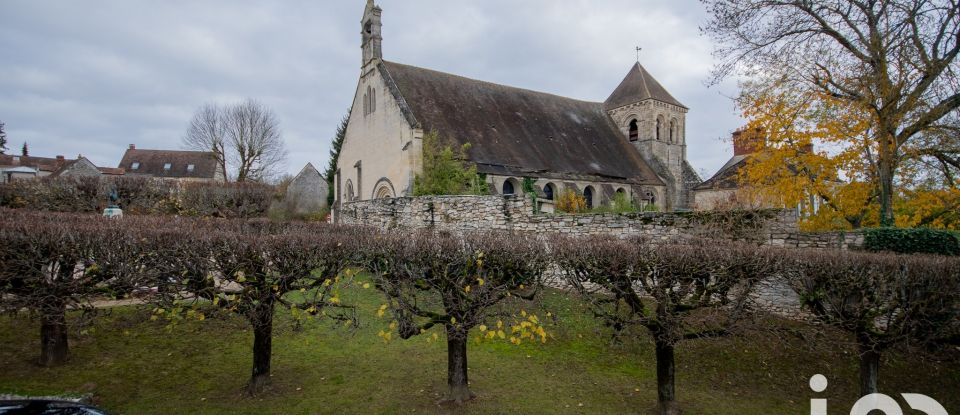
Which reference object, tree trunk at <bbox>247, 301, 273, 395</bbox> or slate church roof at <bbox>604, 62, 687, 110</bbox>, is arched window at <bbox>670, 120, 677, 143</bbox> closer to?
slate church roof at <bbox>604, 62, 687, 110</bbox>

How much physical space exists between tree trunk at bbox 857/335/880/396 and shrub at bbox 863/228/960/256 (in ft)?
15.1

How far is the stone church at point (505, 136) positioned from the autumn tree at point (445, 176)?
1.52 meters

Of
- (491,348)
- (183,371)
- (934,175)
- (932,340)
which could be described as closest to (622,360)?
(491,348)

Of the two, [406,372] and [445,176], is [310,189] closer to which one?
[445,176]

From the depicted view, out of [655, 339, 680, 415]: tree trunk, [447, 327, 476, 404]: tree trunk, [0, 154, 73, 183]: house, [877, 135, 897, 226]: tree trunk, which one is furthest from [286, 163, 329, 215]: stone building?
[655, 339, 680, 415]: tree trunk

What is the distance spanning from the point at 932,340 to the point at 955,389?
1.97 metres

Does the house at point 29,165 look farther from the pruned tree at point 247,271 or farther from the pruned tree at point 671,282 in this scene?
the pruned tree at point 671,282

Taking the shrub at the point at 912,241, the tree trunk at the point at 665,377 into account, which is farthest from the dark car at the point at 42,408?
the shrub at the point at 912,241

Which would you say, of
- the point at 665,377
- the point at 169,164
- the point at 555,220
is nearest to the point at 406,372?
A: the point at 665,377

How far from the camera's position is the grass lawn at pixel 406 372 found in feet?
21.5

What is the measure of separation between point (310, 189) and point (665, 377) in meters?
37.9

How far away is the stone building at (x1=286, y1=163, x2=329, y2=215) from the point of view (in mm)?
38572

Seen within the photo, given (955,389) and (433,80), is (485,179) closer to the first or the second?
(433,80)

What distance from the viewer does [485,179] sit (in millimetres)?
23219
